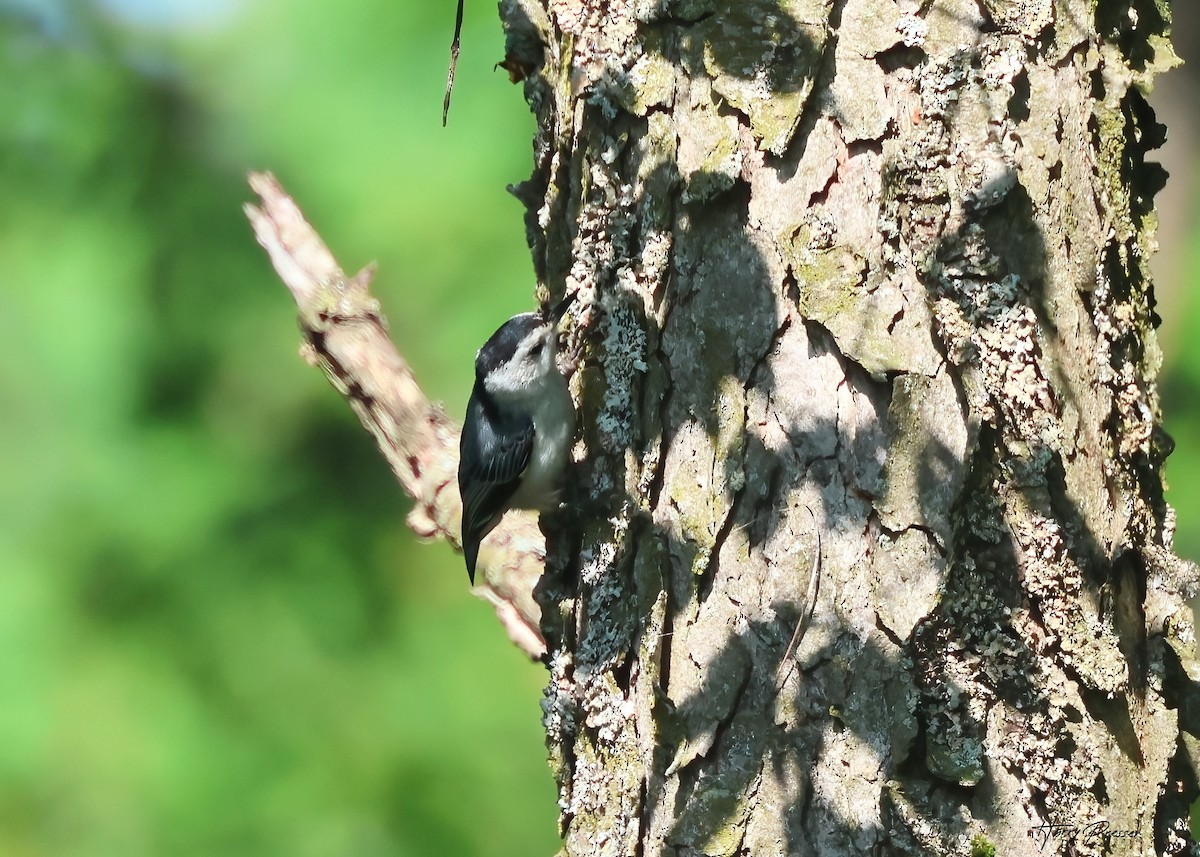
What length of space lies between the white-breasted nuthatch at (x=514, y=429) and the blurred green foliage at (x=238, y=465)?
3.92 feet

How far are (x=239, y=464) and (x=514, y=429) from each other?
203 cm

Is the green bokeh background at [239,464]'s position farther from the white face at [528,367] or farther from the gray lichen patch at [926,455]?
the gray lichen patch at [926,455]

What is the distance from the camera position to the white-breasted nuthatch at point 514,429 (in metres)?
2.14

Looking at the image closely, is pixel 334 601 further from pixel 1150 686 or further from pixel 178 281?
pixel 1150 686

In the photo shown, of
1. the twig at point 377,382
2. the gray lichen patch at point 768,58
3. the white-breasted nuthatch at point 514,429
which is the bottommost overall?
the gray lichen patch at point 768,58

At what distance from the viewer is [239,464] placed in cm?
414

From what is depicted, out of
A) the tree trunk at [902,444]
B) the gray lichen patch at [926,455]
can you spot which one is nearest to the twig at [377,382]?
the tree trunk at [902,444]

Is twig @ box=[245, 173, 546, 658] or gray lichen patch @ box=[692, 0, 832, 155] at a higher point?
twig @ box=[245, 173, 546, 658]

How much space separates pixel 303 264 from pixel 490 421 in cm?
72
